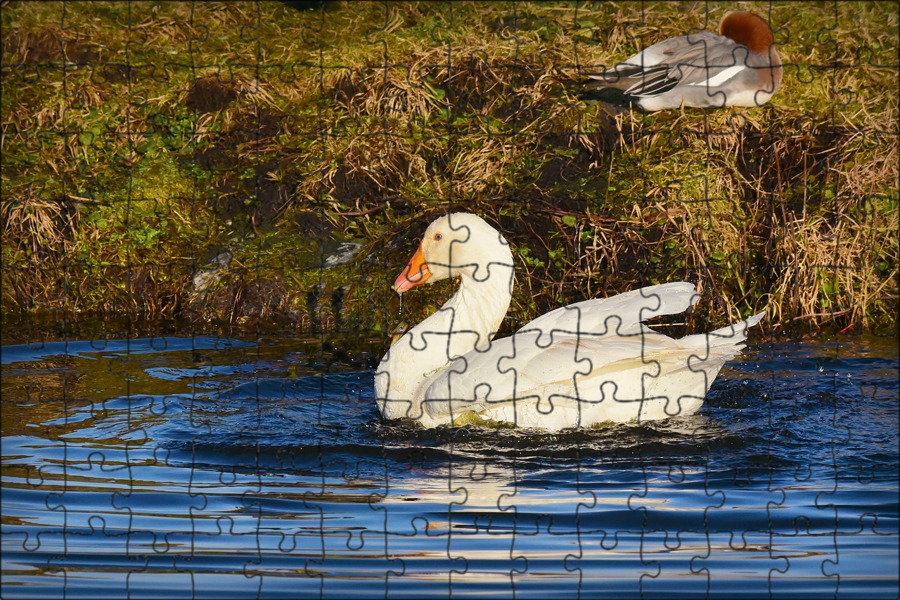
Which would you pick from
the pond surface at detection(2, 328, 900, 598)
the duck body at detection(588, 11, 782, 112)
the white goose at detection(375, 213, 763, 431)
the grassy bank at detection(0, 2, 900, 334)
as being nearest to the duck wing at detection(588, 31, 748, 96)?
the duck body at detection(588, 11, 782, 112)

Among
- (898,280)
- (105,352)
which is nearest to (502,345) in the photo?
(105,352)

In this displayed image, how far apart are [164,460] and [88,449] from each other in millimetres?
496

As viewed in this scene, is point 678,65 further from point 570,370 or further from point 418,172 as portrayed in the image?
point 570,370

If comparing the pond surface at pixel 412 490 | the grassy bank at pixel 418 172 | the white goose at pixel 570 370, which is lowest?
the pond surface at pixel 412 490

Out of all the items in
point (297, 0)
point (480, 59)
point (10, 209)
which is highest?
point (297, 0)

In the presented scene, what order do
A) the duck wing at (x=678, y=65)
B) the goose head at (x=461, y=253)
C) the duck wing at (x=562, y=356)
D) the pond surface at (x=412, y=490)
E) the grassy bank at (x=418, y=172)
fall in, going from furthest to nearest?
the duck wing at (x=678, y=65) → the grassy bank at (x=418, y=172) → the goose head at (x=461, y=253) → the duck wing at (x=562, y=356) → the pond surface at (x=412, y=490)

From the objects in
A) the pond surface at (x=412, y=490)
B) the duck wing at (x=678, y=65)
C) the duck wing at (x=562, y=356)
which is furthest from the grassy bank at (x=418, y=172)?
the duck wing at (x=562, y=356)

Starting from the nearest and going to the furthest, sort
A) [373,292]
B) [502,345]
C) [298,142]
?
[502,345] < [373,292] < [298,142]

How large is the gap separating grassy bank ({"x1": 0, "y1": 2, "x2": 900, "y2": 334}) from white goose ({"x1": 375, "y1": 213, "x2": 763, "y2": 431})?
200cm

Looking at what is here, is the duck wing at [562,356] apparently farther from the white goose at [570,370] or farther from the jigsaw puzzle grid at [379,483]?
the jigsaw puzzle grid at [379,483]

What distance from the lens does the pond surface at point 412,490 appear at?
461 cm

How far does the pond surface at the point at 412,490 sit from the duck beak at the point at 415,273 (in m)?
0.81

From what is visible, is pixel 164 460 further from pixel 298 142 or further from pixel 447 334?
pixel 298 142

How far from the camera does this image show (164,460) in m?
6.10
